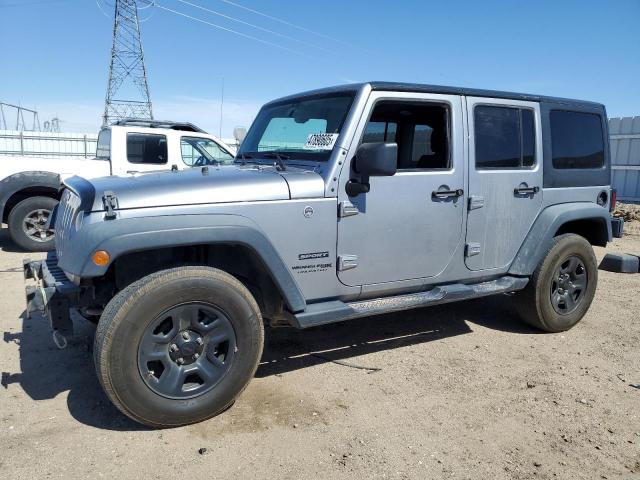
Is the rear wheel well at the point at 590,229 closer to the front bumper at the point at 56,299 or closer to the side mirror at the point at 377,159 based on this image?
the side mirror at the point at 377,159

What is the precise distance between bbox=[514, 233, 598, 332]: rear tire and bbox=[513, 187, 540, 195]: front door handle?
0.52 metres

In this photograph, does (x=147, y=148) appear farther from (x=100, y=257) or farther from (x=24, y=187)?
(x=100, y=257)

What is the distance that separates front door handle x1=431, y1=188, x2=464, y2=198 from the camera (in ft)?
12.5

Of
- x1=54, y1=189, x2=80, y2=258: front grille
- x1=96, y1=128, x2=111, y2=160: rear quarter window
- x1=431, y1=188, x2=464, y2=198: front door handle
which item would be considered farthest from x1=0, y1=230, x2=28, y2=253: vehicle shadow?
x1=431, y1=188, x2=464, y2=198: front door handle

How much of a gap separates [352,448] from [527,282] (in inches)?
96.4

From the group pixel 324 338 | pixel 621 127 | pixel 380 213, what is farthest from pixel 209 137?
pixel 621 127

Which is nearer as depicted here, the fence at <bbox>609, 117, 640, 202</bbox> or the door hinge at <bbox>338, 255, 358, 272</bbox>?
the door hinge at <bbox>338, 255, 358, 272</bbox>

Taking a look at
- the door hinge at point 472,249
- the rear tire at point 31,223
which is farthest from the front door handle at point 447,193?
the rear tire at point 31,223

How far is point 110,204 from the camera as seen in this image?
2.76 m

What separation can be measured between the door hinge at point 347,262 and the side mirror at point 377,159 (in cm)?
56

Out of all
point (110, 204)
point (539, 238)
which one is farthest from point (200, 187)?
point (539, 238)

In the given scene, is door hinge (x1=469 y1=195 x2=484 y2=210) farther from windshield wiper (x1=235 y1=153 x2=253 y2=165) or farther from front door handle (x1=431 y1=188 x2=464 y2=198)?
windshield wiper (x1=235 y1=153 x2=253 y2=165)

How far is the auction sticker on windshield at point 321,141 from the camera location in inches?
137

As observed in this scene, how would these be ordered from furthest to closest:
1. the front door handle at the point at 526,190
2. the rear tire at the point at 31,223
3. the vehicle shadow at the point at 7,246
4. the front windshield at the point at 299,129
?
the vehicle shadow at the point at 7,246
the rear tire at the point at 31,223
the front door handle at the point at 526,190
the front windshield at the point at 299,129
